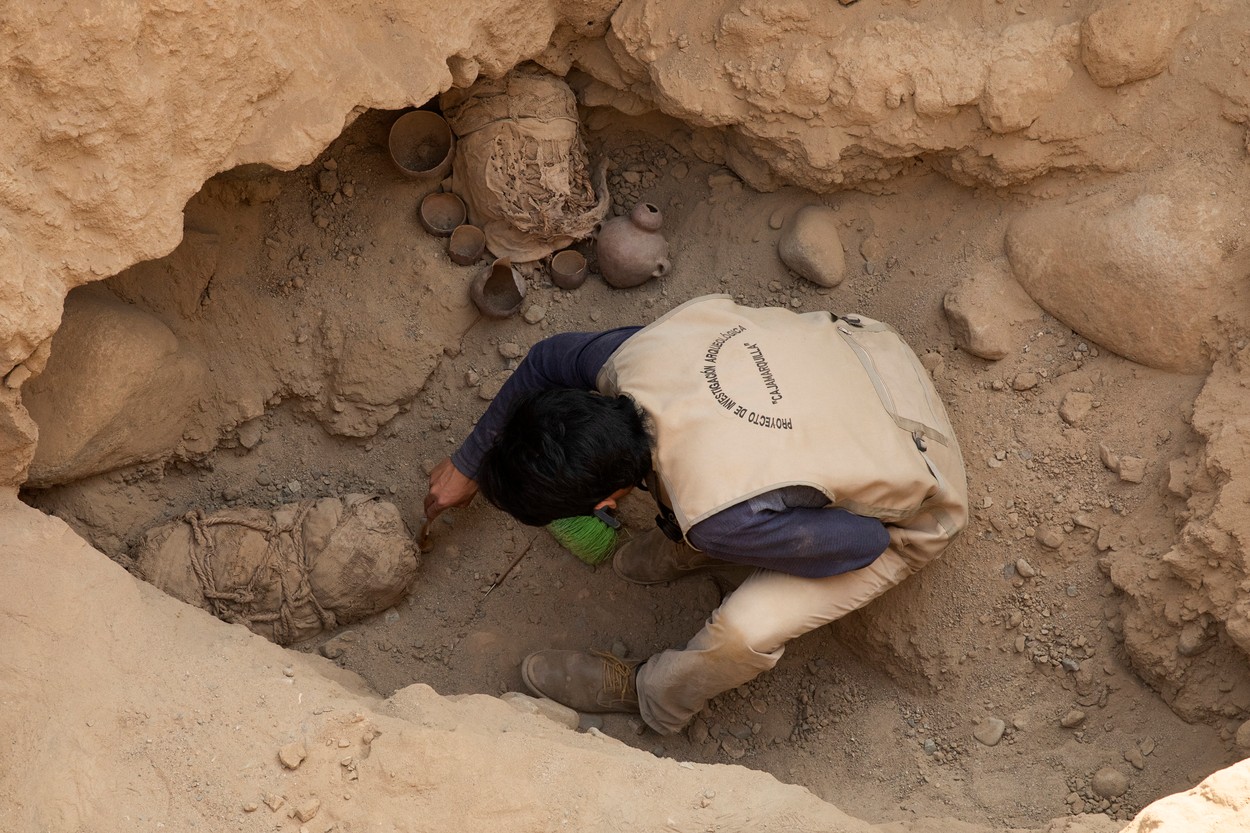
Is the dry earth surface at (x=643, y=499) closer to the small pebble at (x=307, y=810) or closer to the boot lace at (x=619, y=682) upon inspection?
the small pebble at (x=307, y=810)

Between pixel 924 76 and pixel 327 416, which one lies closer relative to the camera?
pixel 924 76

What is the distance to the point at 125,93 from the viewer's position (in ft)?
6.52

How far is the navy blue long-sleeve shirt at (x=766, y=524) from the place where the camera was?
227 centimetres

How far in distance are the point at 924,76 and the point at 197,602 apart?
7.95 ft

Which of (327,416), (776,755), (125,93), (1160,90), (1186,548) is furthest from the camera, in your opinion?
(327,416)

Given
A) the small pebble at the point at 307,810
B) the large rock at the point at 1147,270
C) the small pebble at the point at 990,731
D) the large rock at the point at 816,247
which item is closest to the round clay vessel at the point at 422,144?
the large rock at the point at 816,247

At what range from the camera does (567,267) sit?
11.0 feet

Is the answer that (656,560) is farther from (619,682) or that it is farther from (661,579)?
(619,682)

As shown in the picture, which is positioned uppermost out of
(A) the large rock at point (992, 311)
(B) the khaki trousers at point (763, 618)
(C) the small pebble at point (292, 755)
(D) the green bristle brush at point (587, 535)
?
(A) the large rock at point (992, 311)

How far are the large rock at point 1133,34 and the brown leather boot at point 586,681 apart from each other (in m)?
2.12

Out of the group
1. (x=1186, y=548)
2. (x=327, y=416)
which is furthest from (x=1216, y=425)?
(x=327, y=416)

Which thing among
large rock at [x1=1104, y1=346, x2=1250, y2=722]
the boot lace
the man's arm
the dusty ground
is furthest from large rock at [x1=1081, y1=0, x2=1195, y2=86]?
the boot lace

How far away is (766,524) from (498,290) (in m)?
1.44

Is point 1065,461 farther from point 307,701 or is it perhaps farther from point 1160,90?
point 307,701
